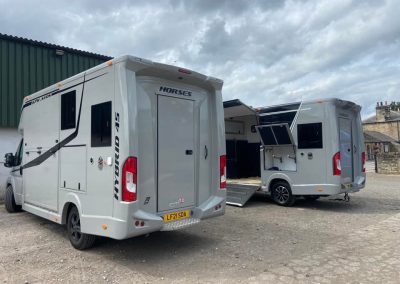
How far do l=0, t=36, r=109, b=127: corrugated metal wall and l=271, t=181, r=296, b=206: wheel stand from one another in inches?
354

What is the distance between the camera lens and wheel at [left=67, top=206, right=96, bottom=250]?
5352mm

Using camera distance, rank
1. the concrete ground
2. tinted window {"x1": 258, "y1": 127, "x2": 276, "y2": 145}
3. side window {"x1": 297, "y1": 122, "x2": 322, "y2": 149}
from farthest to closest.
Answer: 1. tinted window {"x1": 258, "y1": 127, "x2": 276, "y2": 145}
2. side window {"x1": 297, "y1": 122, "x2": 322, "y2": 149}
3. the concrete ground

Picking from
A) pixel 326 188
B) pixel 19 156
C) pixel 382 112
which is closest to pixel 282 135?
pixel 326 188

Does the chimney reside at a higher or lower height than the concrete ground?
higher

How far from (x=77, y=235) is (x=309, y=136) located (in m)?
6.10

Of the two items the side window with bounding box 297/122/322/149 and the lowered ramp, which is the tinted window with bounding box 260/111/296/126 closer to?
the side window with bounding box 297/122/322/149

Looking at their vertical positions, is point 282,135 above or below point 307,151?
above

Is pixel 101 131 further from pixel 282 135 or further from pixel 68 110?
pixel 282 135

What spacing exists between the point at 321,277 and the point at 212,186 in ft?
7.40

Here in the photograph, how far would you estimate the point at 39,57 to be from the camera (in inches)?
498

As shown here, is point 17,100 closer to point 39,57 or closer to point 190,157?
point 39,57

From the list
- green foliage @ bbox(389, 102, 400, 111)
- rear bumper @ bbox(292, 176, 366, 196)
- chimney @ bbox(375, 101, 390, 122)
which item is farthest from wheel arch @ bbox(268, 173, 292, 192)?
green foliage @ bbox(389, 102, 400, 111)

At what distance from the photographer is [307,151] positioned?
8977 mm

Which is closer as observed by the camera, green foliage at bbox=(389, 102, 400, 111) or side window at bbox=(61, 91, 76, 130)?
side window at bbox=(61, 91, 76, 130)
